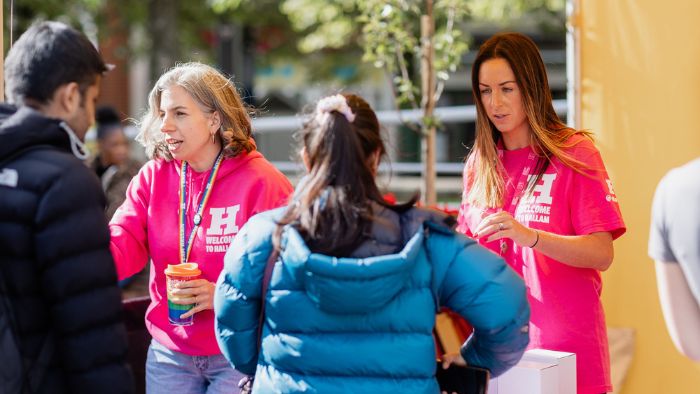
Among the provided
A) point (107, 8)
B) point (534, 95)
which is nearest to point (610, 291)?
point (534, 95)

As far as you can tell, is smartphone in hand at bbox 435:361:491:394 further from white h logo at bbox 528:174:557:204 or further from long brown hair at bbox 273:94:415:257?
white h logo at bbox 528:174:557:204

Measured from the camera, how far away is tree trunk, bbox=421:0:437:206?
19.8 feet

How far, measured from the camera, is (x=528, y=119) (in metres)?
3.24

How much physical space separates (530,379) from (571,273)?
0.43 m

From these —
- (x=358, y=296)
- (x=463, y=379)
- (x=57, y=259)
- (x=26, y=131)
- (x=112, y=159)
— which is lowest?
(x=463, y=379)

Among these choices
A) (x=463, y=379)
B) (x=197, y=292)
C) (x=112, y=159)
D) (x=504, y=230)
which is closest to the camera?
(x=463, y=379)

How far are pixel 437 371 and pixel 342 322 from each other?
402 millimetres

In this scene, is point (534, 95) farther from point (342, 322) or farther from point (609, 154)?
point (609, 154)

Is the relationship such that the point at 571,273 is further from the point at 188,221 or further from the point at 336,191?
the point at 188,221

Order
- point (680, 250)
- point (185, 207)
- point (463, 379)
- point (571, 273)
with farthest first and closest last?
point (185, 207) → point (571, 273) → point (463, 379) → point (680, 250)

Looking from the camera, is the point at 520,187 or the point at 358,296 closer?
the point at 358,296

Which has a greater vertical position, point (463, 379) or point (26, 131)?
point (26, 131)

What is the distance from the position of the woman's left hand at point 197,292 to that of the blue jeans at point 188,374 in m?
0.21

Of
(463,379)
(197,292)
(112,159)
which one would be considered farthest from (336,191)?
(112,159)
